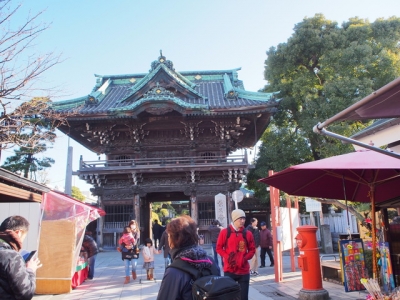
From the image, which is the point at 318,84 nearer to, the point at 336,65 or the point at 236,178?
the point at 336,65

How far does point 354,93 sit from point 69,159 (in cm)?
1623

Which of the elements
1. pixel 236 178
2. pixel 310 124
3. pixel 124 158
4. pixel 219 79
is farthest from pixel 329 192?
pixel 219 79

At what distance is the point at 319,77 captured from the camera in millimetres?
21969

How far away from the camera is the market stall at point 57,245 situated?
313 inches

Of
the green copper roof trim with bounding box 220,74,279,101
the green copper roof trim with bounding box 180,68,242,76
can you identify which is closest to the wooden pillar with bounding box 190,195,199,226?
the green copper roof trim with bounding box 220,74,279,101

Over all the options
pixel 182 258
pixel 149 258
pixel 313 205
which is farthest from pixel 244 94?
pixel 182 258

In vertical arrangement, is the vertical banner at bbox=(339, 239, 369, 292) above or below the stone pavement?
above

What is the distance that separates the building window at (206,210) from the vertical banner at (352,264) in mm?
12817

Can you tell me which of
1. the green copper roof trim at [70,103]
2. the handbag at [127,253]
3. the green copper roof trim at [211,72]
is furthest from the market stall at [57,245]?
the green copper roof trim at [211,72]

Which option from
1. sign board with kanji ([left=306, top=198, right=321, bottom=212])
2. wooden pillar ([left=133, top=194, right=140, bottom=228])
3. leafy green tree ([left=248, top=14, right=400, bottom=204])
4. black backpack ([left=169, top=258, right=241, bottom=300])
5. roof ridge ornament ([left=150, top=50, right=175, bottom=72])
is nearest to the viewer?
black backpack ([left=169, top=258, right=241, bottom=300])

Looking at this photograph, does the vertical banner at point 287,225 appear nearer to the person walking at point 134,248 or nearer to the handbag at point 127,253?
the person walking at point 134,248

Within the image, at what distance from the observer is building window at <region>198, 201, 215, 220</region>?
60.8 ft

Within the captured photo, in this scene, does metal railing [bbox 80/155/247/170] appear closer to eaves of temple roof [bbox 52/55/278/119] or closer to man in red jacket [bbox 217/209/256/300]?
eaves of temple roof [bbox 52/55/278/119]

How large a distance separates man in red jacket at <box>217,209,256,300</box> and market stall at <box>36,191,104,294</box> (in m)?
4.41
